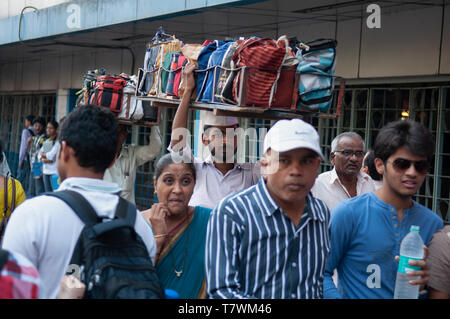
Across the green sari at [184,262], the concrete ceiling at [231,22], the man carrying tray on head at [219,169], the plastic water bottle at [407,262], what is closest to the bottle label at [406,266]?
the plastic water bottle at [407,262]

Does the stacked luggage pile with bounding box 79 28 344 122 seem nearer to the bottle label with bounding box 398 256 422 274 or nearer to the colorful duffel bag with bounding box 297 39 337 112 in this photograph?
the colorful duffel bag with bounding box 297 39 337 112

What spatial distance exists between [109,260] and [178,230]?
118 cm

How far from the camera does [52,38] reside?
11516mm

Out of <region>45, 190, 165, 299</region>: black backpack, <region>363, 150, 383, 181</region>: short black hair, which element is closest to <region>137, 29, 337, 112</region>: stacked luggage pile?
<region>45, 190, 165, 299</region>: black backpack

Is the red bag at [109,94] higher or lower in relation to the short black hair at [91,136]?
higher

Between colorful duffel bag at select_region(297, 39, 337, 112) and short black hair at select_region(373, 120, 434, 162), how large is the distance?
72 cm

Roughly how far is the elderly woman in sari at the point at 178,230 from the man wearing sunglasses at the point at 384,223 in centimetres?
76

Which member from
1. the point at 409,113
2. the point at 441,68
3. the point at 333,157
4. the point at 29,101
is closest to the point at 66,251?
the point at 333,157

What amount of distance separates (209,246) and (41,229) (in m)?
0.73

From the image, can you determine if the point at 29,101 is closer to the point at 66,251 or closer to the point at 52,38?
the point at 52,38

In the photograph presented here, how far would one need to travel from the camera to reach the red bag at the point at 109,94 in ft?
19.4

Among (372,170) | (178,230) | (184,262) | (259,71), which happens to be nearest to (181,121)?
(259,71)

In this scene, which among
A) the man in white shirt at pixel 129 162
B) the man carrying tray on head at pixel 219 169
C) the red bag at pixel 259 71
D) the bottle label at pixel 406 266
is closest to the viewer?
the bottle label at pixel 406 266

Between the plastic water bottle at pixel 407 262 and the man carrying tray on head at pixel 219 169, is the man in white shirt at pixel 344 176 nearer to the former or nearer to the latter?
the man carrying tray on head at pixel 219 169
